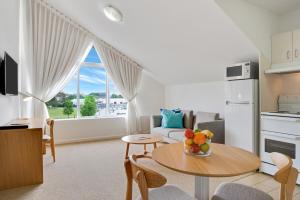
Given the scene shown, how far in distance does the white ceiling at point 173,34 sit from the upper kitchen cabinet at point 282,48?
1.00ft

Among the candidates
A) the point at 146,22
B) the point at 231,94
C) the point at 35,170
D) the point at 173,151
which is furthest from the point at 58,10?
the point at 173,151

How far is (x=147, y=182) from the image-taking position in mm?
1265

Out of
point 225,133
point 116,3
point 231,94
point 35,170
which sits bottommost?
point 35,170

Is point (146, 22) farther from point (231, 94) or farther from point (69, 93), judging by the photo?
point (69, 93)

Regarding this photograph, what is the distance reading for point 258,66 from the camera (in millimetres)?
3242

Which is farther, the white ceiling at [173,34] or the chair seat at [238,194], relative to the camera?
the white ceiling at [173,34]

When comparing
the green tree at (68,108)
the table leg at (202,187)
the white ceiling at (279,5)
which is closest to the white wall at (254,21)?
the white ceiling at (279,5)

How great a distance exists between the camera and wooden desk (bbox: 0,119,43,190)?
2.60 meters

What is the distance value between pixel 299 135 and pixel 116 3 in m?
3.37

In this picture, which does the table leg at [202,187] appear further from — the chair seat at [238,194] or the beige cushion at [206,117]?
the beige cushion at [206,117]

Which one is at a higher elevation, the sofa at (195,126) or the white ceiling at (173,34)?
the white ceiling at (173,34)

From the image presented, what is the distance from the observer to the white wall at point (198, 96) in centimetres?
455

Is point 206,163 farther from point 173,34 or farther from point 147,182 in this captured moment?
point 173,34

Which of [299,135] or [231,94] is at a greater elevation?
[231,94]
